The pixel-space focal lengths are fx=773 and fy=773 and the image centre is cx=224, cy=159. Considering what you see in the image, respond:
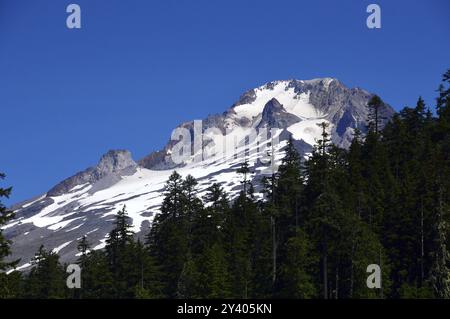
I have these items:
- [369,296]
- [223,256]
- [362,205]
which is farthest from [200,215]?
[369,296]

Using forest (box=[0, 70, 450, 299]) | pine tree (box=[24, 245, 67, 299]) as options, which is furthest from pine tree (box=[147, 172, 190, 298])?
pine tree (box=[24, 245, 67, 299])

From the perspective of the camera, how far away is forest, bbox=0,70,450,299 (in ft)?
194

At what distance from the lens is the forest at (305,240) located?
59219 millimetres

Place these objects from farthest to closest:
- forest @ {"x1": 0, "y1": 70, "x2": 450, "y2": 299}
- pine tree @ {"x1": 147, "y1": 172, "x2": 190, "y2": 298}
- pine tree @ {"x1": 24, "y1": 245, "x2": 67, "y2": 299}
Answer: pine tree @ {"x1": 24, "y1": 245, "x2": 67, "y2": 299}
pine tree @ {"x1": 147, "y1": 172, "x2": 190, "y2": 298}
forest @ {"x1": 0, "y1": 70, "x2": 450, "y2": 299}

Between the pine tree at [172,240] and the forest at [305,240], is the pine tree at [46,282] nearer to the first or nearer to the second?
the forest at [305,240]

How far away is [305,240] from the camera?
62219 millimetres

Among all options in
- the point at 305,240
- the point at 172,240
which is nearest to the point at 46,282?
the point at 172,240

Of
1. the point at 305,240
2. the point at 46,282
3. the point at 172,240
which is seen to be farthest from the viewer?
the point at 46,282

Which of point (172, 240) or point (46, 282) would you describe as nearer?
point (172, 240)

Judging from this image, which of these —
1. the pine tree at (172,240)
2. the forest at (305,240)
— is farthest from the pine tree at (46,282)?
the pine tree at (172,240)

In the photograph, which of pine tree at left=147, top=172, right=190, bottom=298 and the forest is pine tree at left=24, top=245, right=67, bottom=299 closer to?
the forest

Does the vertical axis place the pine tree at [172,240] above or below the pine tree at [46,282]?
above

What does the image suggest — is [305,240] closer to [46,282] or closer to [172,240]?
[172,240]
